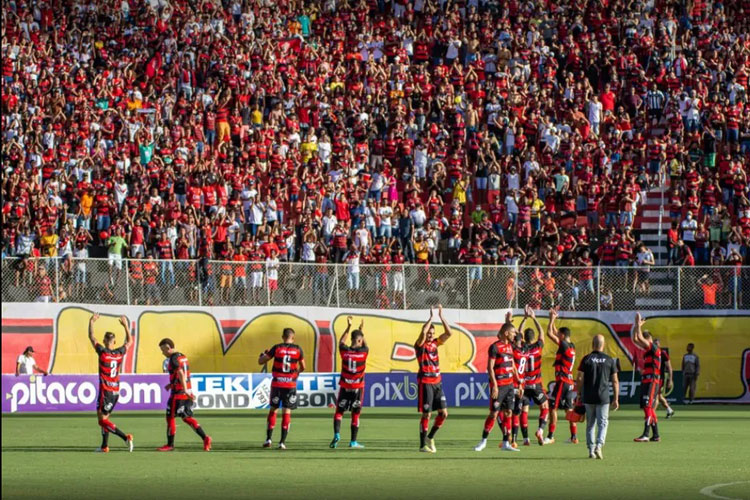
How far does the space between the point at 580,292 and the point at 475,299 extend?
3219 mm

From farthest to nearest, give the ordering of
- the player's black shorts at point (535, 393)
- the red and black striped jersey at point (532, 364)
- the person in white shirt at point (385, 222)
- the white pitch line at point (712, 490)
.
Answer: the person in white shirt at point (385, 222) < the player's black shorts at point (535, 393) < the red and black striped jersey at point (532, 364) < the white pitch line at point (712, 490)

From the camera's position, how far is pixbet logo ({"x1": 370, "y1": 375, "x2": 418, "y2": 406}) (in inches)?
1405

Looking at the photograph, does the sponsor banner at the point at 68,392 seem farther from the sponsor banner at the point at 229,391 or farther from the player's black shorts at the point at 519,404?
the player's black shorts at the point at 519,404

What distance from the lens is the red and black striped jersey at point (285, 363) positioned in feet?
68.2

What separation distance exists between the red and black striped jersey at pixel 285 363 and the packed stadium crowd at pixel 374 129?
16.1 meters

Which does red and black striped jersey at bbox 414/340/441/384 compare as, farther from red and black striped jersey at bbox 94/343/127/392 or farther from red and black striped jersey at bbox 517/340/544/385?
red and black striped jersey at bbox 94/343/127/392

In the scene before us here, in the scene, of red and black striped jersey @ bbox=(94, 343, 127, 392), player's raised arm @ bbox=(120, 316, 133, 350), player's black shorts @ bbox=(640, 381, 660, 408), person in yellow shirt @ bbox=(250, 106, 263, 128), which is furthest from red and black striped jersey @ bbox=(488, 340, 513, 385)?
person in yellow shirt @ bbox=(250, 106, 263, 128)

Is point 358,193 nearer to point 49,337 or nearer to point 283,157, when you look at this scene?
point 283,157

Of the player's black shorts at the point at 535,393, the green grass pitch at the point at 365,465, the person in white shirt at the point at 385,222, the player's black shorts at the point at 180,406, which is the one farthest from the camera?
the person in white shirt at the point at 385,222

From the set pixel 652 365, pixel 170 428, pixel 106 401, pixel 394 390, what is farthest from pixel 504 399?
pixel 394 390

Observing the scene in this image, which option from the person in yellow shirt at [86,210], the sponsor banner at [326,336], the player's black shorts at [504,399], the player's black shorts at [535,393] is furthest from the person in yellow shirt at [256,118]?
the player's black shorts at [504,399]

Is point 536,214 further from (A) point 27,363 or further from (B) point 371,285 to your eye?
(A) point 27,363

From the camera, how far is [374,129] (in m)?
44.1

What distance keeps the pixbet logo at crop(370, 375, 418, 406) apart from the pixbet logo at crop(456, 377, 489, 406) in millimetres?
1291
